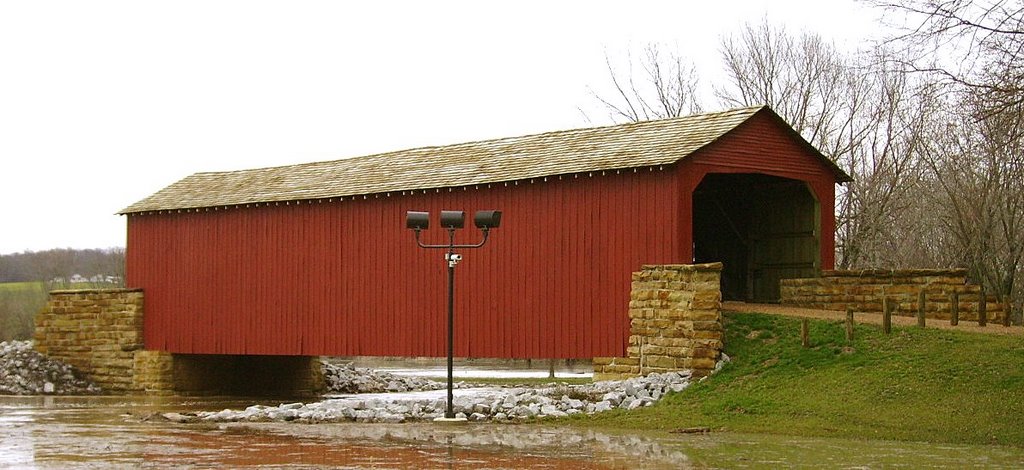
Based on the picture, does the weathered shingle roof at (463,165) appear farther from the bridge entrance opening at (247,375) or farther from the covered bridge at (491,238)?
the bridge entrance opening at (247,375)

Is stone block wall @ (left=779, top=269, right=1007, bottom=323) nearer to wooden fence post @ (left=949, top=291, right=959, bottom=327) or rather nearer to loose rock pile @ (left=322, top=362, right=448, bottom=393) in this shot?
wooden fence post @ (left=949, top=291, right=959, bottom=327)

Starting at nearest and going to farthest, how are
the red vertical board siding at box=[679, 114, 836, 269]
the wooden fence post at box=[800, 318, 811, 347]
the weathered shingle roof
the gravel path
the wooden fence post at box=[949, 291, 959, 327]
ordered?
the wooden fence post at box=[800, 318, 811, 347]
the gravel path
the wooden fence post at box=[949, 291, 959, 327]
the red vertical board siding at box=[679, 114, 836, 269]
the weathered shingle roof

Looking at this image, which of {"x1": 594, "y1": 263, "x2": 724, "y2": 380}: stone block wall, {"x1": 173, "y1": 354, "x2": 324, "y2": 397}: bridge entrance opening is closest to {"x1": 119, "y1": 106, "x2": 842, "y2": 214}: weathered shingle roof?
{"x1": 594, "y1": 263, "x2": 724, "y2": 380}: stone block wall

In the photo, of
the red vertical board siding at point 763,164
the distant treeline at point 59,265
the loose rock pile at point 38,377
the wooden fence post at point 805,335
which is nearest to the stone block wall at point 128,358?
the loose rock pile at point 38,377

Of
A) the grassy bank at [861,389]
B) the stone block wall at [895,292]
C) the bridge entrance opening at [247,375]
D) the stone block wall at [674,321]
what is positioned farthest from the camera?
the bridge entrance opening at [247,375]

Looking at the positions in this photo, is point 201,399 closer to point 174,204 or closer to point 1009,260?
point 174,204

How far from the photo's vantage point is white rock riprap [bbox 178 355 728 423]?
17703 millimetres

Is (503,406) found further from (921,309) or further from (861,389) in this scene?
(921,309)

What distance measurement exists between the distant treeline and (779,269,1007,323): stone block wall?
198ft

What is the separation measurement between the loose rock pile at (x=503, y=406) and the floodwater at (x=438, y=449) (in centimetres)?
63

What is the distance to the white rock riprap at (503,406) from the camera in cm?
1770

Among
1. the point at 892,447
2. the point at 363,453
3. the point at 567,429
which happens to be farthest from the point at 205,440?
the point at 892,447

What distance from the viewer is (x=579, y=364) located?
55.0m

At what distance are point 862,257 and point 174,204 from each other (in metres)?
18.4
